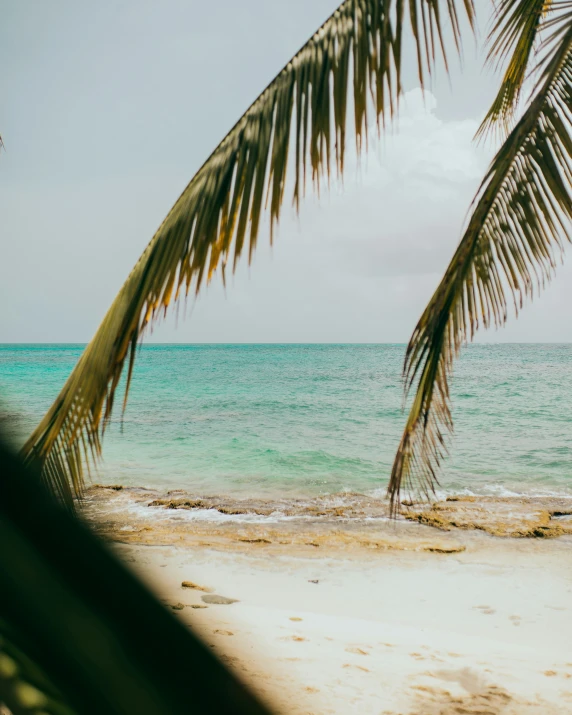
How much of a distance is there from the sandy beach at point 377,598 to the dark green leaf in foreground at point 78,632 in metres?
1.35

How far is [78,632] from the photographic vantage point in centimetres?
28

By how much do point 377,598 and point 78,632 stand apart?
624 centimetres

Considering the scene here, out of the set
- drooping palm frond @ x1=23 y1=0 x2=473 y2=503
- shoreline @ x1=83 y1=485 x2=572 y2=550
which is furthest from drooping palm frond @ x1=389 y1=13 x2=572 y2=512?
shoreline @ x1=83 y1=485 x2=572 y2=550

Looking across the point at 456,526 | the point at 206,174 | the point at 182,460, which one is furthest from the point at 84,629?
the point at 182,460

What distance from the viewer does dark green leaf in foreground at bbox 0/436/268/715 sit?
0.88 ft

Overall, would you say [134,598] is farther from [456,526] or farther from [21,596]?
[456,526]

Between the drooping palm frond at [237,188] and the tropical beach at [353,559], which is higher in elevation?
the drooping palm frond at [237,188]

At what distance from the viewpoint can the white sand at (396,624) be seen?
149 inches

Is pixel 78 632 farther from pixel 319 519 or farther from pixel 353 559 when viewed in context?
pixel 319 519

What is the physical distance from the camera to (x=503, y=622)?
5.37m

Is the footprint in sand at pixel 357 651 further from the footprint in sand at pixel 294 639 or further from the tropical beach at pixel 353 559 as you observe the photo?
the footprint in sand at pixel 294 639

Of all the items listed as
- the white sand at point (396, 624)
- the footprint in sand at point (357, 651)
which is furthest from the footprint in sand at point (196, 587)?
the footprint in sand at point (357, 651)

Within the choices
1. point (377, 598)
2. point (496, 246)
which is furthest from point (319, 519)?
point (496, 246)

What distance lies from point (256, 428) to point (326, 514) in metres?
9.35
